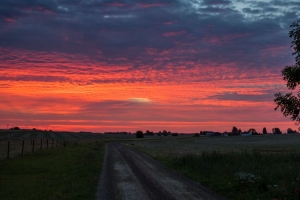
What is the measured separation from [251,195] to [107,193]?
6707mm

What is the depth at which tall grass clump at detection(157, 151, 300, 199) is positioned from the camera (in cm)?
1400

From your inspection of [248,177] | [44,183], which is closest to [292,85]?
[248,177]

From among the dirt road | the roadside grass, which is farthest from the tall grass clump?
the roadside grass

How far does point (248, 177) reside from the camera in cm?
1648

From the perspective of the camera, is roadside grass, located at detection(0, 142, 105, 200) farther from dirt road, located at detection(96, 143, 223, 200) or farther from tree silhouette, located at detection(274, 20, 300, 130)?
tree silhouette, located at detection(274, 20, 300, 130)

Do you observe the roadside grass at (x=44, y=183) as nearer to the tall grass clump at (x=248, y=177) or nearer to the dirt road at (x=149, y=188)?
the dirt road at (x=149, y=188)

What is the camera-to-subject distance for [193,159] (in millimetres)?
26953

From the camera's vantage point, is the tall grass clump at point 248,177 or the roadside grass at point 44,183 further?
the roadside grass at point 44,183

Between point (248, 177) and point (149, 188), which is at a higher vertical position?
point (248, 177)

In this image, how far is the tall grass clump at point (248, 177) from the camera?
551 inches

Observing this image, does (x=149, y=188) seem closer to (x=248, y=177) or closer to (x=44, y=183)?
(x=248, y=177)

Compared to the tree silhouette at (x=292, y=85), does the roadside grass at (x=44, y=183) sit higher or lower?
lower

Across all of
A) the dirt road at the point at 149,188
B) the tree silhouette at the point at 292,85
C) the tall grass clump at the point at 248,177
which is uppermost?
the tree silhouette at the point at 292,85

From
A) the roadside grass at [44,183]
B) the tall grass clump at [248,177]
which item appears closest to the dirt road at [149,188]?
the roadside grass at [44,183]
